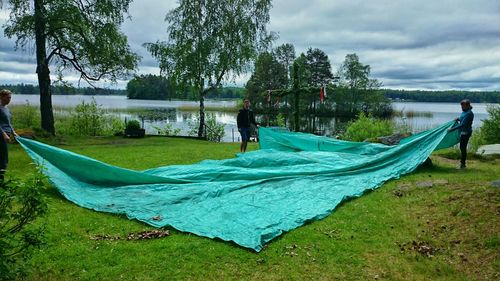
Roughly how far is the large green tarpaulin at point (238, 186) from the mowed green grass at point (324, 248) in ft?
0.81

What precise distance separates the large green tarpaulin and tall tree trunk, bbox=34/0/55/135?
10.2 metres

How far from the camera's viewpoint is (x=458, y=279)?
12.2ft

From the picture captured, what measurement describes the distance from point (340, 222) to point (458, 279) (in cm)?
180

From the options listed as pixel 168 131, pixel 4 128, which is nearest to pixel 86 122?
pixel 168 131

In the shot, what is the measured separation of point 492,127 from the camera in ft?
50.6

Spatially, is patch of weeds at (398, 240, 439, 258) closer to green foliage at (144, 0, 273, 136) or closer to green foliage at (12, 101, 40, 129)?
green foliage at (144, 0, 273, 136)

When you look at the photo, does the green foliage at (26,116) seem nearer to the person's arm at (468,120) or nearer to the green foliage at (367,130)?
the green foliage at (367,130)

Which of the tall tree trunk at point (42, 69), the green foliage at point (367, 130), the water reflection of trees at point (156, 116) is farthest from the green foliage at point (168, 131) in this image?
the green foliage at point (367, 130)

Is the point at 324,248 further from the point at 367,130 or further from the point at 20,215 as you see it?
the point at 367,130

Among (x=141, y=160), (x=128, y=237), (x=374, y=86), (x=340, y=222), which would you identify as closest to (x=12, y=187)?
(x=128, y=237)

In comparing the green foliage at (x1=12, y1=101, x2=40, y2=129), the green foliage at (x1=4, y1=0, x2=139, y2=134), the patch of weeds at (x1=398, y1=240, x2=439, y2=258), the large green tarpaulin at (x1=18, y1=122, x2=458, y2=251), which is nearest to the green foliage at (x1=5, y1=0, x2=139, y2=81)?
the green foliage at (x1=4, y1=0, x2=139, y2=134)

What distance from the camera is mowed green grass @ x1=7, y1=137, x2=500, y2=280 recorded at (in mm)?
3803

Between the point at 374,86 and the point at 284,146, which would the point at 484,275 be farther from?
the point at 374,86

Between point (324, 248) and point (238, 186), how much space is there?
2.68m
